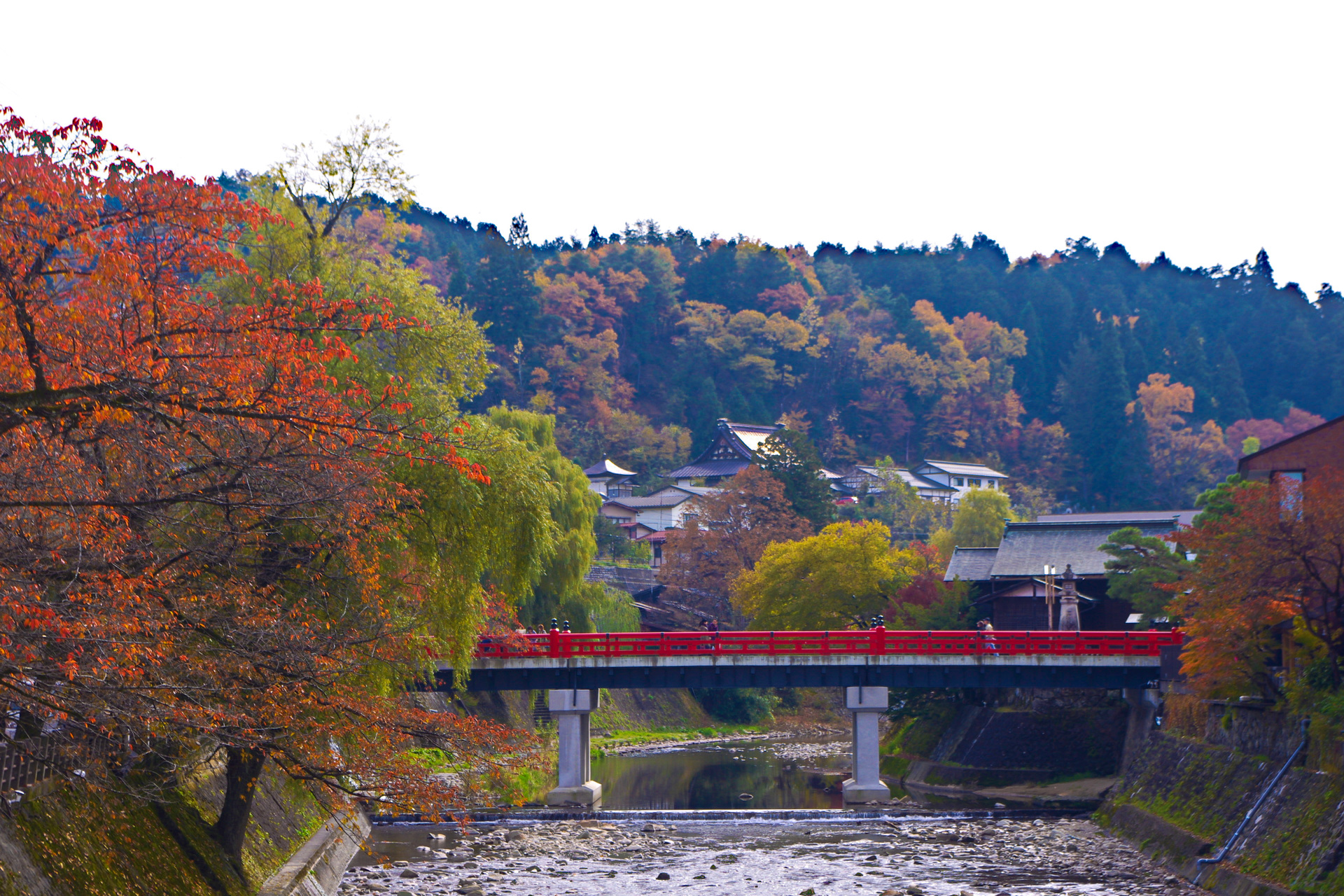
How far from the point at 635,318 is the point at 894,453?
28.6 metres

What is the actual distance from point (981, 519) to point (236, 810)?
179 feet

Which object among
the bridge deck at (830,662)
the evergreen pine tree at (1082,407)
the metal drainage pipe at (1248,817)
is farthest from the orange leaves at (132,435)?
the evergreen pine tree at (1082,407)

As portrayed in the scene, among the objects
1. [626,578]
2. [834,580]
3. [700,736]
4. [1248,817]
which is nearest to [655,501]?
[626,578]

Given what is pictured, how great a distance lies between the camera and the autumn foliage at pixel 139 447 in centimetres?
768

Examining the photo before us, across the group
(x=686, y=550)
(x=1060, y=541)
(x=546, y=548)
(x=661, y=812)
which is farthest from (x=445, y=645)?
(x=686, y=550)

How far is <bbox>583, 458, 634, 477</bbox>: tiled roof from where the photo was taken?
8531 centimetres

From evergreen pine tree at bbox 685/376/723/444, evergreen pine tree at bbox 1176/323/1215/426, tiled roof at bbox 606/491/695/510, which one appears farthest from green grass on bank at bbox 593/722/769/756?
evergreen pine tree at bbox 1176/323/1215/426

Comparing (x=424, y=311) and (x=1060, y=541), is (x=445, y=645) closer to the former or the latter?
(x=424, y=311)

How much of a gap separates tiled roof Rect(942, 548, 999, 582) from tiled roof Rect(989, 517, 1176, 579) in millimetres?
404

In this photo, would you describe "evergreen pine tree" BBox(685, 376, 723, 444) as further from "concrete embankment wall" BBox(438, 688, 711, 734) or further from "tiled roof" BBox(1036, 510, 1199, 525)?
"concrete embankment wall" BBox(438, 688, 711, 734)

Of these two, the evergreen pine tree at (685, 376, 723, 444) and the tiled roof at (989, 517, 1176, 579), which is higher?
the evergreen pine tree at (685, 376, 723, 444)

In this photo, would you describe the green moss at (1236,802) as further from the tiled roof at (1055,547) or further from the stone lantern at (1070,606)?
the tiled roof at (1055,547)

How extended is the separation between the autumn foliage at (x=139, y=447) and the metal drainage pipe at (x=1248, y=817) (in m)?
16.4

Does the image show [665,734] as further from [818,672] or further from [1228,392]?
[1228,392]
